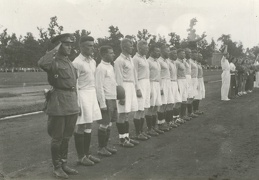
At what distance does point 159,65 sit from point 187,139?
2079mm

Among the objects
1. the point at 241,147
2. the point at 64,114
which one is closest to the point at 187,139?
the point at 241,147

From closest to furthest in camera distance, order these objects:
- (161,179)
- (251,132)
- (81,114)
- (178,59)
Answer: (161,179) < (81,114) < (251,132) < (178,59)

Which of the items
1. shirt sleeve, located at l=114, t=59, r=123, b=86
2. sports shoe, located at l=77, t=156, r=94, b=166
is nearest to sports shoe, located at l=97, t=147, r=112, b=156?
sports shoe, located at l=77, t=156, r=94, b=166

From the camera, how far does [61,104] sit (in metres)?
5.48

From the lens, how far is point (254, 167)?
5617 mm

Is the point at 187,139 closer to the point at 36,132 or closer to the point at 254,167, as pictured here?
the point at 254,167

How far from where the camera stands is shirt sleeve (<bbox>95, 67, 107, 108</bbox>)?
6.67m

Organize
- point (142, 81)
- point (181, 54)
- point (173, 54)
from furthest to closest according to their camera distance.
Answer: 1. point (181, 54)
2. point (173, 54)
3. point (142, 81)

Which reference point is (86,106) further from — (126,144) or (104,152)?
(126,144)

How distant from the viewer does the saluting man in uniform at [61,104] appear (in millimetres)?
5457

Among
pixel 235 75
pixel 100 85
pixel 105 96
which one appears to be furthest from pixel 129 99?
pixel 235 75

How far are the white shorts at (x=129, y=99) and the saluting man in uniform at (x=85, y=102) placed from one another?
3.79ft

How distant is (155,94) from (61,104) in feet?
12.4

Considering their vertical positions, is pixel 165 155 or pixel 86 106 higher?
pixel 86 106
